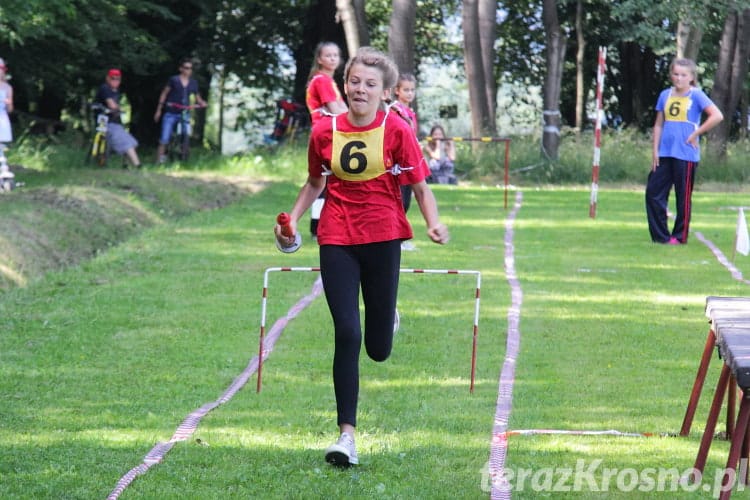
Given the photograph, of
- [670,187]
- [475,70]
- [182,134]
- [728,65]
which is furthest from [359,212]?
[728,65]

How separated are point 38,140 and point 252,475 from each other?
23663 mm

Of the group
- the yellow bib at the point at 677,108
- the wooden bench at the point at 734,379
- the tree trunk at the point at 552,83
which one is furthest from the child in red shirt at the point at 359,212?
the tree trunk at the point at 552,83

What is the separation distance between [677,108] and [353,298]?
960cm

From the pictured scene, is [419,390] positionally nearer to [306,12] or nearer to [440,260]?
[440,260]

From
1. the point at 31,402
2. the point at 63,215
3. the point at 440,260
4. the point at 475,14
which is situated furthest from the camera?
the point at 475,14

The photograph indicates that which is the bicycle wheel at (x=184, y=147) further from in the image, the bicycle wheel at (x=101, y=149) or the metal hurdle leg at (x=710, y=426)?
the metal hurdle leg at (x=710, y=426)

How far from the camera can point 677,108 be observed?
602 inches

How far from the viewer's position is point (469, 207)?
20688mm

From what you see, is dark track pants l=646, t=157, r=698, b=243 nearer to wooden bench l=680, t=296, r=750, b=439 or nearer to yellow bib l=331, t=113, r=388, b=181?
wooden bench l=680, t=296, r=750, b=439

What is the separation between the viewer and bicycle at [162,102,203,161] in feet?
85.3

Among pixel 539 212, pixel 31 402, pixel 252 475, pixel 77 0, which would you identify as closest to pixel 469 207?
pixel 539 212

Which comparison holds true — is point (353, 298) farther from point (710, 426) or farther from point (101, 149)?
point (101, 149)

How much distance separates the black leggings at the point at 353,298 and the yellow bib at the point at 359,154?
357 millimetres

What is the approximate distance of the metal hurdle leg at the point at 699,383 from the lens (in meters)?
6.41
